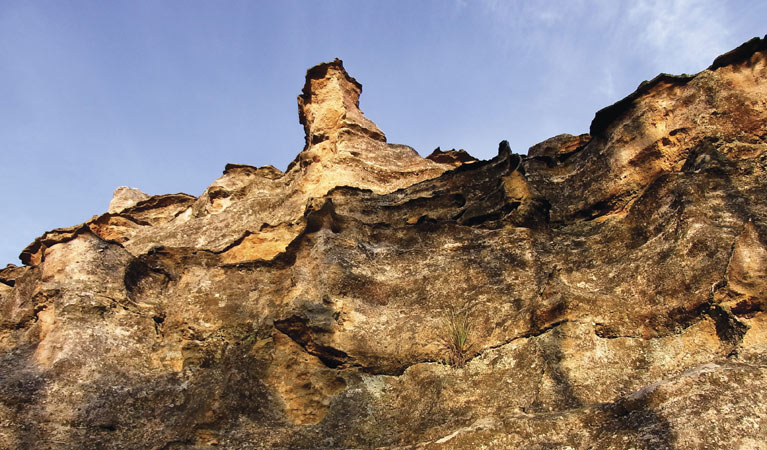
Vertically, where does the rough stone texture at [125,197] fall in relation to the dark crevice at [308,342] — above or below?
above

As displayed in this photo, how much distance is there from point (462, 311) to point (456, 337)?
2.22 ft

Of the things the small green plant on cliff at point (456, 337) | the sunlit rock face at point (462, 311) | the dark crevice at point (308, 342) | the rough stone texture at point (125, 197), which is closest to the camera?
the sunlit rock face at point (462, 311)

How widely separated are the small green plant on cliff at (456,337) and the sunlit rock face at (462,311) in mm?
75

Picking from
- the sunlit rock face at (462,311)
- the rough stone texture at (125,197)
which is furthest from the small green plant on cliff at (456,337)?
the rough stone texture at (125,197)

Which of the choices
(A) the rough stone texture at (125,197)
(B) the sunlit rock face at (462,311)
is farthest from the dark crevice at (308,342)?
(A) the rough stone texture at (125,197)

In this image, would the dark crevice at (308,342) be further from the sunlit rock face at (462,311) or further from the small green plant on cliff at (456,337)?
the small green plant on cliff at (456,337)

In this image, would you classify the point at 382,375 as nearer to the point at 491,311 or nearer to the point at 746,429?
the point at 491,311

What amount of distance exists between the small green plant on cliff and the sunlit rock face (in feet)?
0.25

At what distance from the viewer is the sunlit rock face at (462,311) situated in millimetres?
7469

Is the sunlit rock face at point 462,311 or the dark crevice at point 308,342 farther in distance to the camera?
the dark crevice at point 308,342

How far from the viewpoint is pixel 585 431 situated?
6.61 m

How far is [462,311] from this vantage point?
32.7 ft

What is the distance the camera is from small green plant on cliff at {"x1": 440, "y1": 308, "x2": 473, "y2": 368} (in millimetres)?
9133

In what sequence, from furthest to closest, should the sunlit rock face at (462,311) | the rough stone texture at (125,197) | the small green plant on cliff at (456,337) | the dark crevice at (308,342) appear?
the rough stone texture at (125,197)
the dark crevice at (308,342)
the small green plant on cliff at (456,337)
the sunlit rock face at (462,311)
